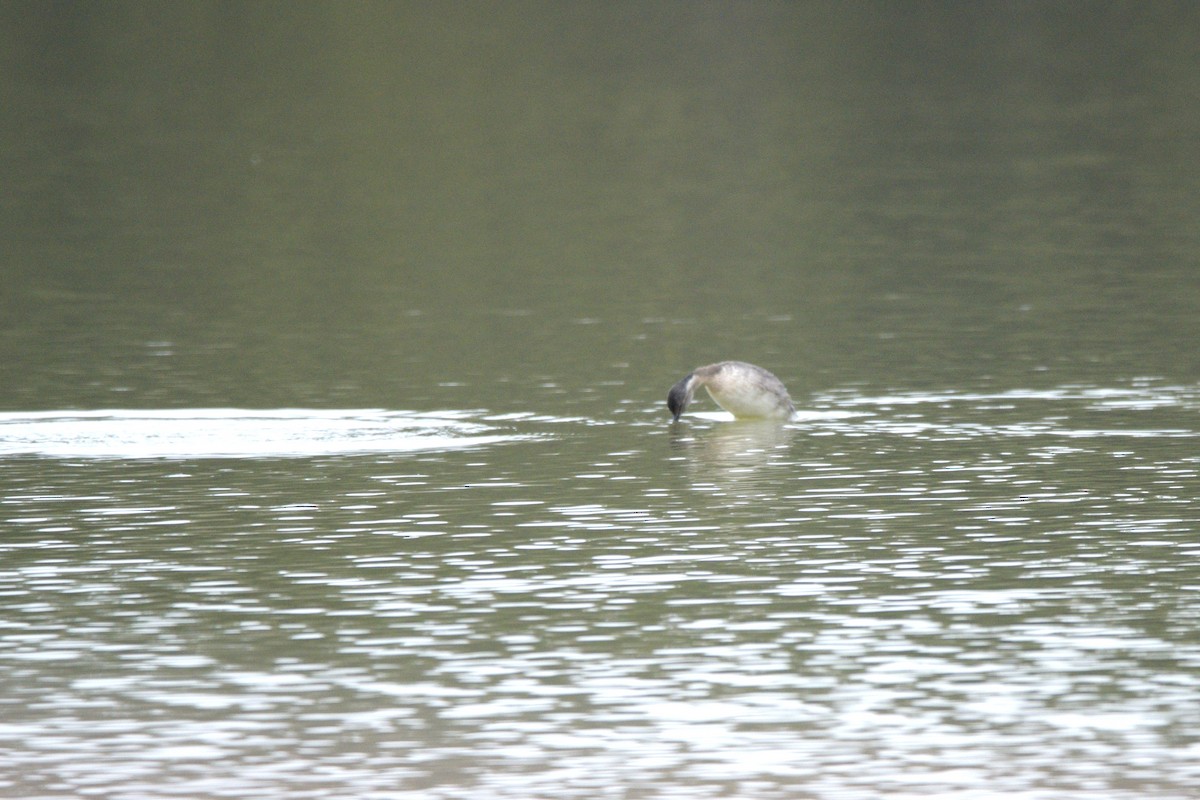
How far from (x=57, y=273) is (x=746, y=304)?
10327 mm

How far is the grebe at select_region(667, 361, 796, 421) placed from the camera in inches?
929

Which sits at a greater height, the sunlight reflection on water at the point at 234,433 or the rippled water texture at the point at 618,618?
the sunlight reflection on water at the point at 234,433

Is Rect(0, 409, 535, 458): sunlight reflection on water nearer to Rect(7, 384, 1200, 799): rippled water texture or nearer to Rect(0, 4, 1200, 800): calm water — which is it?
Rect(0, 4, 1200, 800): calm water

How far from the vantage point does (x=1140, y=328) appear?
29125 millimetres

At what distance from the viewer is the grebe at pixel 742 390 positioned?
929 inches

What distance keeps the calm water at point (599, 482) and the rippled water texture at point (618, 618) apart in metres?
0.05

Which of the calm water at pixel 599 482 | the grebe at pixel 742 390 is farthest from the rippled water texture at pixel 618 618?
the grebe at pixel 742 390

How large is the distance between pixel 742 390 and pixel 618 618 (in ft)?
28.2

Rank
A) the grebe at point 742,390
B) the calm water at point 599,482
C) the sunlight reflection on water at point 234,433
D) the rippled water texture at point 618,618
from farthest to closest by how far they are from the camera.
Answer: the grebe at point 742,390 < the sunlight reflection on water at point 234,433 < the calm water at point 599,482 < the rippled water texture at point 618,618

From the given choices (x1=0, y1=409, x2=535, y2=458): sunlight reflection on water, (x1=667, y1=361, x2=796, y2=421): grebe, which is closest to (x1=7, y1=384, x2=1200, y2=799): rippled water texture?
(x1=0, y1=409, x2=535, y2=458): sunlight reflection on water

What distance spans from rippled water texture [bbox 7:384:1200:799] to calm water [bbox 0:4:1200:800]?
5cm

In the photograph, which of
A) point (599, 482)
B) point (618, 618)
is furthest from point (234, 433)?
point (618, 618)

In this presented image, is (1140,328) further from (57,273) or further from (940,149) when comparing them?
(940,149)

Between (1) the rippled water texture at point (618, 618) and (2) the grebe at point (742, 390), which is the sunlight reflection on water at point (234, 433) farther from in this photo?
(2) the grebe at point (742, 390)
